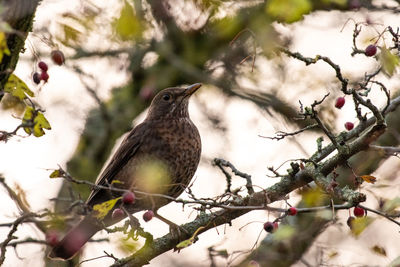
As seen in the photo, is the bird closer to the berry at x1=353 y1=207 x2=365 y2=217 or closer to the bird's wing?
the bird's wing

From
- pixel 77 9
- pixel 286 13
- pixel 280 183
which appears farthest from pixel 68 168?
pixel 286 13

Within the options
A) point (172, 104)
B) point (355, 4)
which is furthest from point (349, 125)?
point (172, 104)

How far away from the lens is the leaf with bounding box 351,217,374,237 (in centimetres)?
338

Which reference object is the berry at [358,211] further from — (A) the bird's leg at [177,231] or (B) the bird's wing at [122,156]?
(B) the bird's wing at [122,156]

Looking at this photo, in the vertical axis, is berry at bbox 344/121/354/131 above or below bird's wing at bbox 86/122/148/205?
above

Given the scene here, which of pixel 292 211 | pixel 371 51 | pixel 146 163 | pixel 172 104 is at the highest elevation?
pixel 371 51

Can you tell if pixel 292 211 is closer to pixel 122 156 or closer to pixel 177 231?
pixel 177 231

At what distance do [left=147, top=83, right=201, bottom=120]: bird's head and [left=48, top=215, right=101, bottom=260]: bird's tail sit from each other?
3.78ft

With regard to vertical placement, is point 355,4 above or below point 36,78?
below

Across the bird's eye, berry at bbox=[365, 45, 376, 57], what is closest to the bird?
the bird's eye

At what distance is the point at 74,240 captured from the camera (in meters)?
5.26

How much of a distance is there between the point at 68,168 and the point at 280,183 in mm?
3423

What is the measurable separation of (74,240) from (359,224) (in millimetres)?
2664

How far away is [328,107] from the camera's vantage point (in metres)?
6.05
